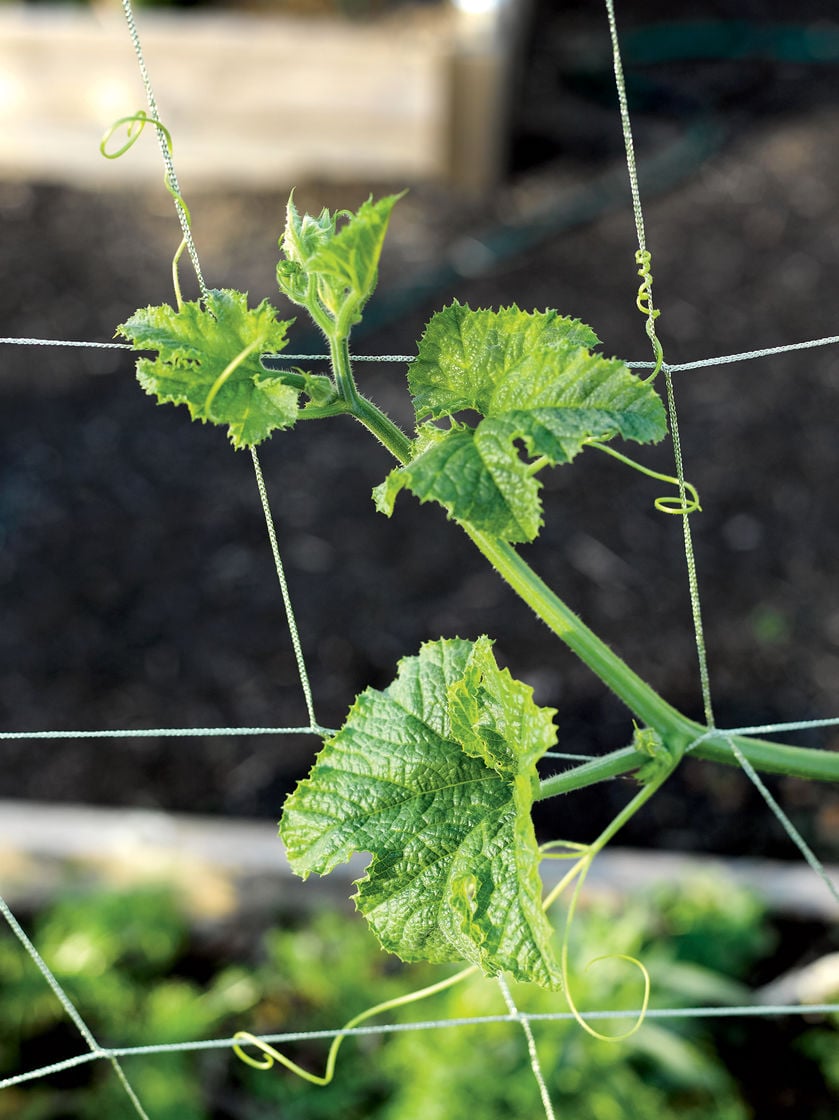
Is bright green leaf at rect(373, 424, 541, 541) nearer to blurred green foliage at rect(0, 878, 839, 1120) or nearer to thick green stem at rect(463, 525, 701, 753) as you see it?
thick green stem at rect(463, 525, 701, 753)

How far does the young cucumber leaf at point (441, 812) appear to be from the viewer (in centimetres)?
77

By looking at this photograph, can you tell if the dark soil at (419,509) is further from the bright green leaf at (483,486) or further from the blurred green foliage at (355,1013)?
the bright green leaf at (483,486)

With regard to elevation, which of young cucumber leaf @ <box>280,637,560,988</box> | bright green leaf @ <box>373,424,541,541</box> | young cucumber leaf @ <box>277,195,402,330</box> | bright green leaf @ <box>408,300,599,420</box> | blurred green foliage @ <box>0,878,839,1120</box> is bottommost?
blurred green foliage @ <box>0,878,839,1120</box>

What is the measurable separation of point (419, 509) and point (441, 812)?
2.73m

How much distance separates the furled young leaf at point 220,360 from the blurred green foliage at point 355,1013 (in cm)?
139

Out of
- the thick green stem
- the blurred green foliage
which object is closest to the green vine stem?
the thick green stem

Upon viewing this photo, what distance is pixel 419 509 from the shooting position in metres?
3.54

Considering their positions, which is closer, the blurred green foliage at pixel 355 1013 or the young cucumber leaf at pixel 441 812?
the young cucumber leaf at pixel 441 812

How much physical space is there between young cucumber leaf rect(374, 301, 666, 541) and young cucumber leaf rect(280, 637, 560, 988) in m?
0.13

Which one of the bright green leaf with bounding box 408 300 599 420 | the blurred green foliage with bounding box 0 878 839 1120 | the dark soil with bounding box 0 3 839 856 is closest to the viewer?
the bright green leaf with bounding box 408 300 599 420

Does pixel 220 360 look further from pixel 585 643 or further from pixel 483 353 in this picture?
pixel 585 643

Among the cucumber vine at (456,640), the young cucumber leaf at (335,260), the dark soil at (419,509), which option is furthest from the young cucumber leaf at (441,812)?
the dark soil at (419,509)

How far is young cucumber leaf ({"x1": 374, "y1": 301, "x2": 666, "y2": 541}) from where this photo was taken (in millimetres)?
710

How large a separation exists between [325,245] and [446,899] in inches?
16.9
